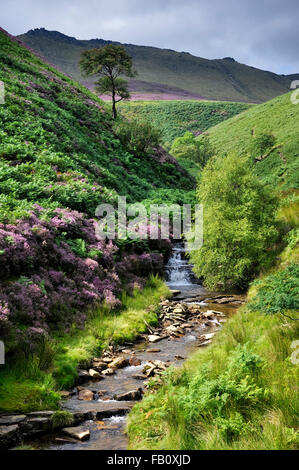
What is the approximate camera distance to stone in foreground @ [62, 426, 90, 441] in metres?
6.56

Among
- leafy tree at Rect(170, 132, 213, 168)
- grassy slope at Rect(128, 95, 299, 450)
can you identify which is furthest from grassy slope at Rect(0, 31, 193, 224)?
leafy tree at Rect(170, 132, 213, 168)

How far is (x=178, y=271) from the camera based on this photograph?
2123 cm

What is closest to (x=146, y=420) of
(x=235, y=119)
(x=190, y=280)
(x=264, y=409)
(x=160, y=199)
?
(x=264, y=409)

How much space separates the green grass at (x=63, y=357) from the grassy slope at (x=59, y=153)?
5712 mm

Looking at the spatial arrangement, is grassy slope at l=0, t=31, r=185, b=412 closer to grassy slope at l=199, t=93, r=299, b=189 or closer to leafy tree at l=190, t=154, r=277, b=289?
leafy tree at l=190, t=154, r=277, b=289

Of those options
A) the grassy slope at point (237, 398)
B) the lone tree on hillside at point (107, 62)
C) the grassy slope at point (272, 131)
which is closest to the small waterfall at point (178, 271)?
the grassy slope at point (237, 398)

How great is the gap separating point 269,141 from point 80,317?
59.8 metres

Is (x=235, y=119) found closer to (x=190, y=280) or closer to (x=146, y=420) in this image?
(x=190, y=280)

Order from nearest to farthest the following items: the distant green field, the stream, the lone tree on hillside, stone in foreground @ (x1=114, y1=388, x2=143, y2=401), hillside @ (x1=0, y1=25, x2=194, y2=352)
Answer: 1. the stream
2. stone in foreground @ (x1=114, y1=388, x2=143, y2=401)
3. hillside @ (x1=0, y1=25, x2=194, y2=352)
4. the lone tree on hillside
5. the distant green field

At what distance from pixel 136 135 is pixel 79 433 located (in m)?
39.1

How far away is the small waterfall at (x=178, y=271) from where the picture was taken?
20.2 meters

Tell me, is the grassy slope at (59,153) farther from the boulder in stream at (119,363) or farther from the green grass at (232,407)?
the green grass at (232,407)

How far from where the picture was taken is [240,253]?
696 inches

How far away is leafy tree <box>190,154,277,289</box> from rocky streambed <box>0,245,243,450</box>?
5.24 ft
